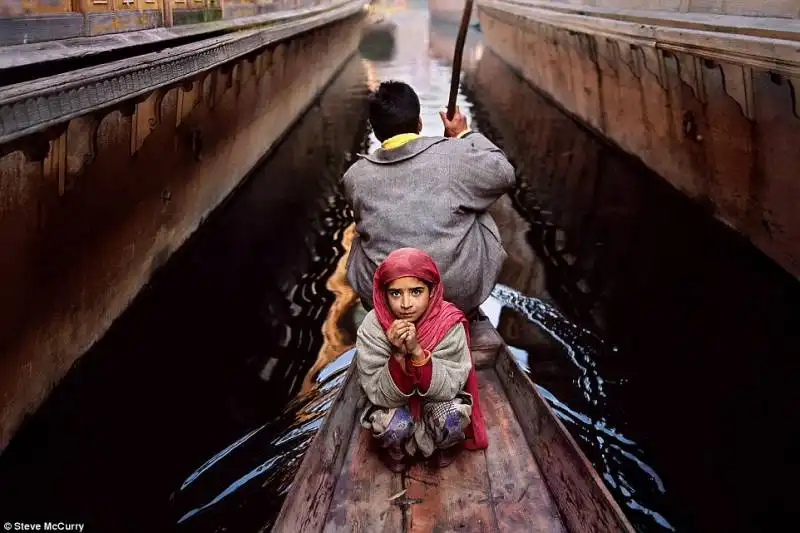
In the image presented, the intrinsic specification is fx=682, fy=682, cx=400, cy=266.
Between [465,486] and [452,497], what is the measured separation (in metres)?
0.07

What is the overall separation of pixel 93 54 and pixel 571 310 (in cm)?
314

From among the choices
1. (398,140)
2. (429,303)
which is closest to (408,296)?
(429,303)

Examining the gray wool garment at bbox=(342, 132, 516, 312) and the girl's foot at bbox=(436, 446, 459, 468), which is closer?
the girl's foot at bbox=(436, 446, 459, 468)

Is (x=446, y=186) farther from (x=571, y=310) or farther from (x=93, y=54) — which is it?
(x=571, y=310)

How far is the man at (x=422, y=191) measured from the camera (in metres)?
2.63

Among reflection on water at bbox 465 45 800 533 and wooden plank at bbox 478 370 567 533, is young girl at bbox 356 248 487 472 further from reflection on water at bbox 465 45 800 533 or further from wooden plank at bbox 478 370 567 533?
reflection on water at bbox 465 45 800 533

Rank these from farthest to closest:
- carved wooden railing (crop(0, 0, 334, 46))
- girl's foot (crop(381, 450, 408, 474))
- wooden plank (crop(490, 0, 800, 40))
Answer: wooden plank (crop(490, 0, 800, 40))
carved wooden railing (crop(0, 0, 334, 46))
girl's foot (crop(381, 450, 408, 474))

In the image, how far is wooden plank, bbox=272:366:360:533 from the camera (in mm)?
1906

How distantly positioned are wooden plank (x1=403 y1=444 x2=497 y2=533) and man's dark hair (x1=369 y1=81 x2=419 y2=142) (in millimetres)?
1278

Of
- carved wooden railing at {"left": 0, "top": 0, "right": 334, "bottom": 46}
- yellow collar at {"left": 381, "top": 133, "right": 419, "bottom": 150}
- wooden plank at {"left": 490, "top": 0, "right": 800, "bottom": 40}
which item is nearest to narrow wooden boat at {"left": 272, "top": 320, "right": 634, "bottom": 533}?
yellow collar at {"left": 381, "top": 133, "right": 419, "bottom": 150}

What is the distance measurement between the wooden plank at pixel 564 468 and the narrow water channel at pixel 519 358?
671 mm

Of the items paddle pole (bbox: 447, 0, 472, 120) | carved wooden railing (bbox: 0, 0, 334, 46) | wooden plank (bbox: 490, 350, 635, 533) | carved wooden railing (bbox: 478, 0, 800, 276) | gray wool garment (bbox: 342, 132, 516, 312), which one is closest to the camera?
wooden plank (bbox: 490, 350, 635, 533)

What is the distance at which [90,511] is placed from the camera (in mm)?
2742

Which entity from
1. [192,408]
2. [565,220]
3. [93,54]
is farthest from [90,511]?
[565,220]
